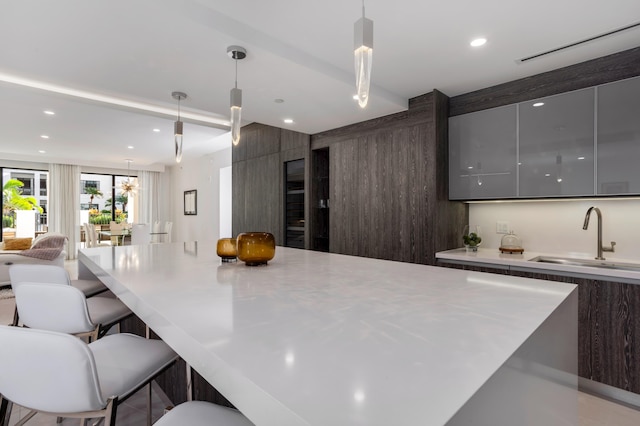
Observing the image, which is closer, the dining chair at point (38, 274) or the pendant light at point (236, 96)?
the dining chair at point (38, 274)

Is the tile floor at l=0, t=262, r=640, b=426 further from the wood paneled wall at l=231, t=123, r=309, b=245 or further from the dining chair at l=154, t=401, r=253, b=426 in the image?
the wood paneled wall at l=231, t=123, r=309, b=245

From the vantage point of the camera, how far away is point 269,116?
3342 mm

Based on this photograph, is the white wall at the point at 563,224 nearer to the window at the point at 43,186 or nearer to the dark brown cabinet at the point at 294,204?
the dark brown cabinet at the point at 294,204

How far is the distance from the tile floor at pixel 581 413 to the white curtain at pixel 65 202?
7.90 m

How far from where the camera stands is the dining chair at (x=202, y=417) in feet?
2.68

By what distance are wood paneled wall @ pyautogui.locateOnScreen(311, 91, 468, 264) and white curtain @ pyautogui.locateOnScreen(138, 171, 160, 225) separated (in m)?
7.57

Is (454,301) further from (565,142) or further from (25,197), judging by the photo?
(25,197)

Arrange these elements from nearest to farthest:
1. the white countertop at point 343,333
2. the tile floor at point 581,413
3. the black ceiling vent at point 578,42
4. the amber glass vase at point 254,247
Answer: the white countertop at point 343,333, the amber glass vase at point 254,247, the tile floor at point 581,413, the black ceiling vent at point 578,42

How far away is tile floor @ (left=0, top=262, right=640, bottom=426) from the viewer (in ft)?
5.84

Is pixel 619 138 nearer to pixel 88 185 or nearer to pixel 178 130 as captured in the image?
pixel 178 130

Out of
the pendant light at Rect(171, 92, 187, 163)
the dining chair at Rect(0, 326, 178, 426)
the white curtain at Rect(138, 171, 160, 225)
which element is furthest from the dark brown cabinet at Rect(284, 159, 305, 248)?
the white curtain at Rect(138, 171, 160, 225)

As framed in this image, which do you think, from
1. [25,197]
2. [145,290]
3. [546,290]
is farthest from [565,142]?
[25,197]

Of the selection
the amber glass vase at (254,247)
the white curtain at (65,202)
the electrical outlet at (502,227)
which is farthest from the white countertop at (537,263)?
the white curtain at (65,202)

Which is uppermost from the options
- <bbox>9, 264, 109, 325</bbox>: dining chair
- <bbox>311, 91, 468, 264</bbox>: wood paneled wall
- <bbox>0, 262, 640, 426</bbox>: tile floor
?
<bbox>311, 91, 468, 264</bbox>: wood paneled wall
